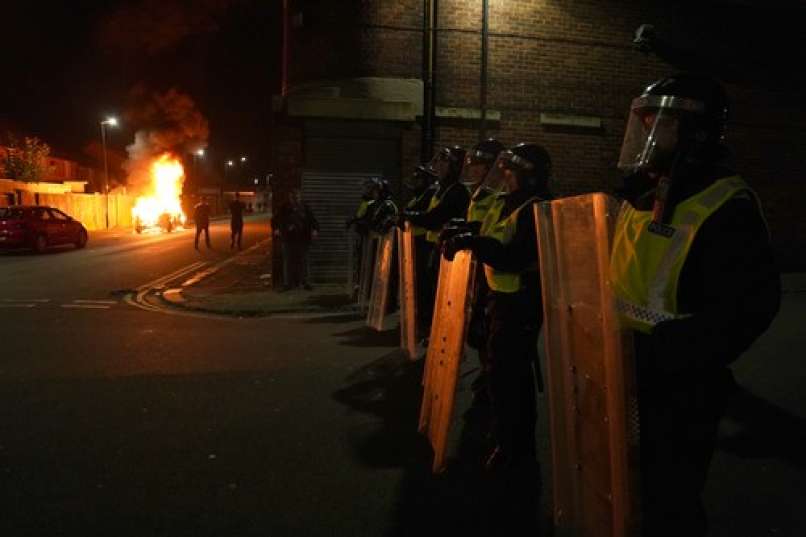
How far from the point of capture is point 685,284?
2.04 m

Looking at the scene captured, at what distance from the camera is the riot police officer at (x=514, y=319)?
12.9ft

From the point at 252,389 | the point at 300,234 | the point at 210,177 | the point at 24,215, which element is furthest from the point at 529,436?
the point at 210,177

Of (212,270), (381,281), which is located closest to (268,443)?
(381,281)

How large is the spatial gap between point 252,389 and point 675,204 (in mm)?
4540

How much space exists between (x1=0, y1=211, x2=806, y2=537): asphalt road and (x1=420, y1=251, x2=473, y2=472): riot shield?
24 cm

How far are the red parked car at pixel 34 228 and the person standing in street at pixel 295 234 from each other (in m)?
12.1

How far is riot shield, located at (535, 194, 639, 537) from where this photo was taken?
2232 mm

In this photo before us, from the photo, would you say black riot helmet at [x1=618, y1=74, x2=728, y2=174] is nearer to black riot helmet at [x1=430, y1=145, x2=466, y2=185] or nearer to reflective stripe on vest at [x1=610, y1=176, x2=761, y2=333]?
reflective stripe on vest at [x1=610, y1=176, x2=761, y2=333]

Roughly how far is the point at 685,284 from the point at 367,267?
7408mm

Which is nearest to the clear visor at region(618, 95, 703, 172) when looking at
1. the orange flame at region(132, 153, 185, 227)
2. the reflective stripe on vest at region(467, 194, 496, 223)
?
the reflective stripe on vest at region(467, 194, 496, 223)

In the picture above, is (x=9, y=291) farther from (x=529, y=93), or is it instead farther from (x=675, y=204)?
(x=675, y=204)

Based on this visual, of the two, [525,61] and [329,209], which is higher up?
[525,61]

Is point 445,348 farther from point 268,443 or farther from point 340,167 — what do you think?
point 340,167

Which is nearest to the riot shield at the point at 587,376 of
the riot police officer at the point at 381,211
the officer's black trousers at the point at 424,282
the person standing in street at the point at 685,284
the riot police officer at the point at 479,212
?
the person standing in street at the point at 685,284
